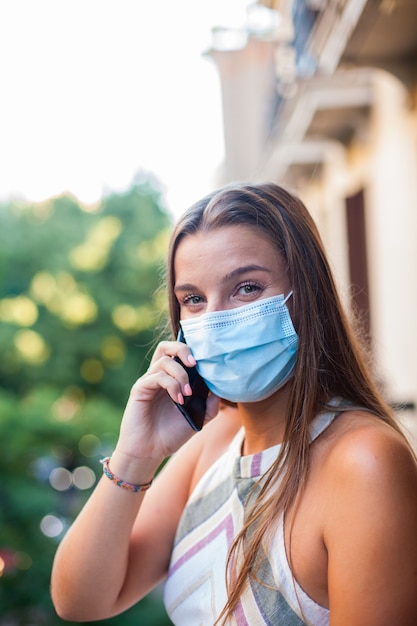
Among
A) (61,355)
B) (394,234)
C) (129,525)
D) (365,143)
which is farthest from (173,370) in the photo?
(365,143)

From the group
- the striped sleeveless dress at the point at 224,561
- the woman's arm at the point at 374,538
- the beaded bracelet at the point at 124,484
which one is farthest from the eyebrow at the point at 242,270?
the beaded bracelet at the point at 124,484

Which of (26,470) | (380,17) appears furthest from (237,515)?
(380,17)

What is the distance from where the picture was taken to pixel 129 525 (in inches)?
74.6

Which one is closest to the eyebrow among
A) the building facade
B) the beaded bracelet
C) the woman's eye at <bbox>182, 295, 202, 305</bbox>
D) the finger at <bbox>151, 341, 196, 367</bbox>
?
the woman's eye at <bbox>182, 295, 202, 305</bbox>

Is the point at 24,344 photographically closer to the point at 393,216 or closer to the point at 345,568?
the point at 393,216

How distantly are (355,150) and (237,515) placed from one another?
7.07 meters

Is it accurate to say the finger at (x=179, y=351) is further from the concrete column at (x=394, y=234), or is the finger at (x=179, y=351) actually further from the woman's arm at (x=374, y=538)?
the concrete column at (x=394, y=234)

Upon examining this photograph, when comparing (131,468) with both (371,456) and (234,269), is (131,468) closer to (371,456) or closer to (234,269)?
(234,269)

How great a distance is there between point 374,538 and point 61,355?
513cm

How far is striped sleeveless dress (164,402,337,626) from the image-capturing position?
4.94ft

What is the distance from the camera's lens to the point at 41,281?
6.44 meters

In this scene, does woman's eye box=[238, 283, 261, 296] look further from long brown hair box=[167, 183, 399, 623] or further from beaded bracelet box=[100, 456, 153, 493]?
beaded bracelet box=[100, 456, 153, 493]

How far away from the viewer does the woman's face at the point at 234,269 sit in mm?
1692

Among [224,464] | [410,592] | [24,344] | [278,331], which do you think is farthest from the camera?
[24,344]
